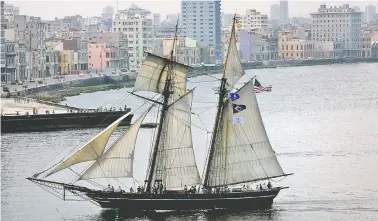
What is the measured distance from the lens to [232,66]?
4475 centimetres

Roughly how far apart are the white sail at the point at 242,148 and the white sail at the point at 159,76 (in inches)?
78.4

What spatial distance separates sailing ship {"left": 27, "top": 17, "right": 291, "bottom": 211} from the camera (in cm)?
4347

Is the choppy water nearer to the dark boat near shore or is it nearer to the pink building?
the dark boat near shore

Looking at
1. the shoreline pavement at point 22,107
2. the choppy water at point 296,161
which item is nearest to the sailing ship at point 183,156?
the choppy water at point 296,161

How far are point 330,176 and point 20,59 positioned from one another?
8113 cm

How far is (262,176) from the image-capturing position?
45.0m

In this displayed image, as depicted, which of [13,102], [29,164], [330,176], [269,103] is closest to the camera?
[330,176]

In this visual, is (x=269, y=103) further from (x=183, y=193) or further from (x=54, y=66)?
(x=183, y=193)

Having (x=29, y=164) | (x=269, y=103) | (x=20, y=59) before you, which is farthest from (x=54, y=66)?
(x=29, y=164)

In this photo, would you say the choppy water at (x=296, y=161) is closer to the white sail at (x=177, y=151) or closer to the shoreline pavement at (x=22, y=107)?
the white sail at (x=177, y=151)

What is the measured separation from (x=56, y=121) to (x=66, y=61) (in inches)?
2927

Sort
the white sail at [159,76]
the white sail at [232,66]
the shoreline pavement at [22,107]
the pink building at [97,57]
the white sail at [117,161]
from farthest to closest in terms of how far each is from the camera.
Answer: the pink building at [97,57]
the shoreline pavement at [22,107]
the white sail at [159,76]
the white sail at [232,66]
the white sail at [117,161]

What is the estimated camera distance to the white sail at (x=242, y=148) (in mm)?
44969

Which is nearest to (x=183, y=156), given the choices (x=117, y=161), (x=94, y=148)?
(x=117, y=161)
